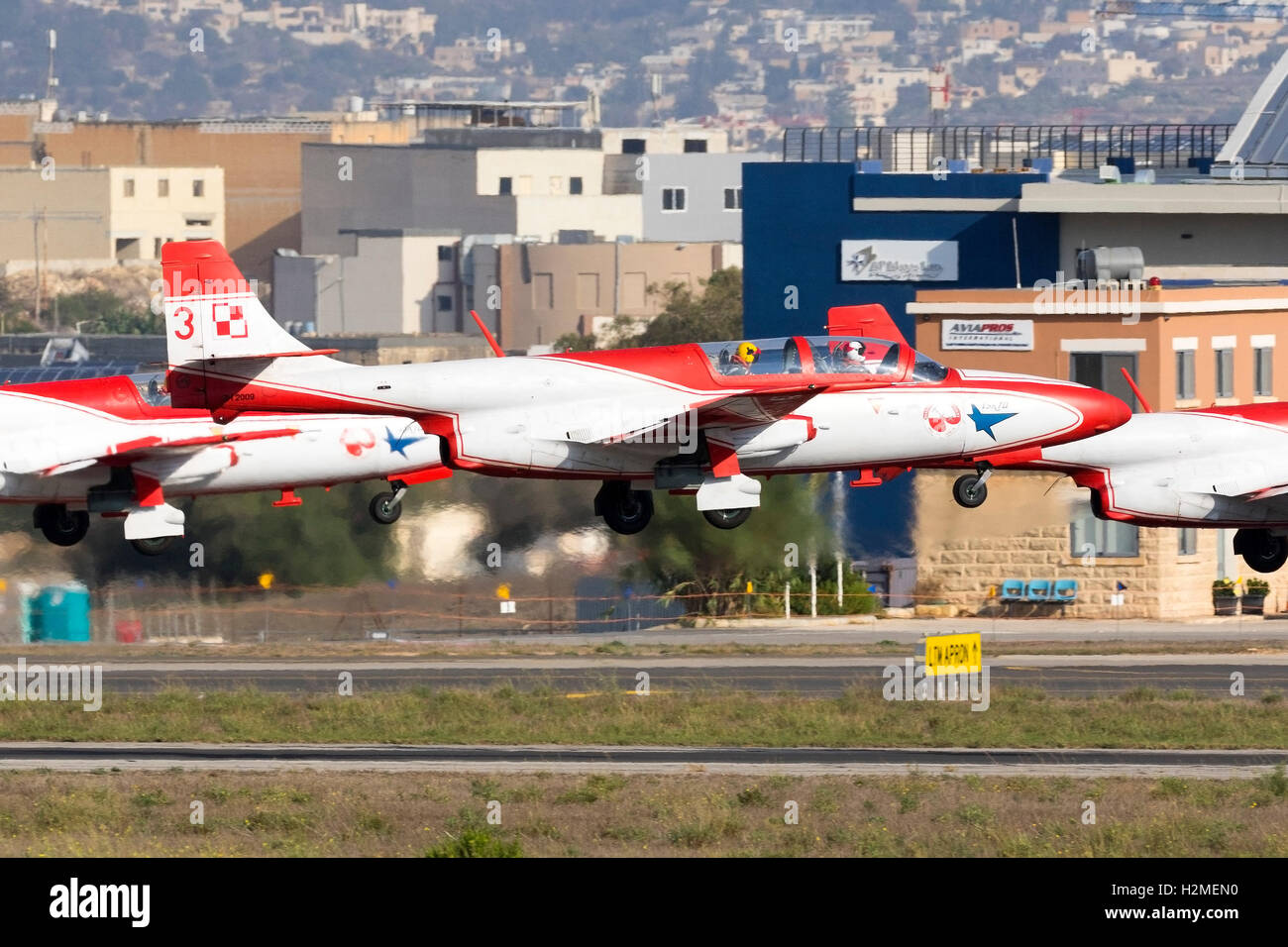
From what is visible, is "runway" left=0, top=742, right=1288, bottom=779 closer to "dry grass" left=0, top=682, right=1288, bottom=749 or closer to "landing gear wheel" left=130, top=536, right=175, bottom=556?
"dry grass" left=0, top=682, right=1288, bottom=749

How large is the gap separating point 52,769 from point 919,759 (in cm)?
2116

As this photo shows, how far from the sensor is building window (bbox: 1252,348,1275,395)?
81250mm

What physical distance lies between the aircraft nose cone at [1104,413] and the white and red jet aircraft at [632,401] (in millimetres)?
1990

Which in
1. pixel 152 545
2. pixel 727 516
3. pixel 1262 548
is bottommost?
pixel 152 545

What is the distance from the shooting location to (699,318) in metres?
181

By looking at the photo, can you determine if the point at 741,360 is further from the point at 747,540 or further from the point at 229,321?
the point at 747,540

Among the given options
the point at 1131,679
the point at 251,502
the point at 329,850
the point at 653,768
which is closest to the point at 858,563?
the point at 1131,679

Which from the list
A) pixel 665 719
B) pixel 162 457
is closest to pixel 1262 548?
pixel 665 719

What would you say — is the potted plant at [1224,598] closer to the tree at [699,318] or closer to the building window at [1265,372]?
the building window at [1265,372]

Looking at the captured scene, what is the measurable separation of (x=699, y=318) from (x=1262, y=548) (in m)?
131

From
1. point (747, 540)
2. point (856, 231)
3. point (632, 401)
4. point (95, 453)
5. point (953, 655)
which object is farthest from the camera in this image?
point (856, 231)

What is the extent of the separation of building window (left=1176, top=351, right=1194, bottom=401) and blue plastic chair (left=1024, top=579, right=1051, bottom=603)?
26.8 ft
